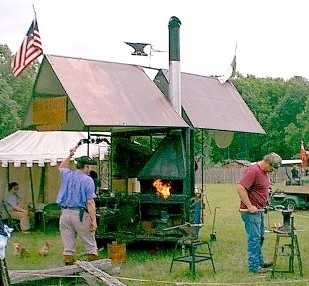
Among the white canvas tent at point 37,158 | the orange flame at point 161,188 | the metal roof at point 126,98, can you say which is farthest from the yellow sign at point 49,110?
the white canvas tent at point 37,158

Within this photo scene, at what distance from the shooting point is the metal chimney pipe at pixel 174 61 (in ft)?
36.9

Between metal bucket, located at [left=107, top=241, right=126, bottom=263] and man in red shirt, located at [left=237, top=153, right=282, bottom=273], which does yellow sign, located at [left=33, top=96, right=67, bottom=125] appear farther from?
man in red shirt, located at [left=237, top=153, right=282, bottom=273]

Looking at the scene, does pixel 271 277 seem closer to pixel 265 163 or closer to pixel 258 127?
pixel 265 163

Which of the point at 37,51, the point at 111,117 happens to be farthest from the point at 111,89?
the point at 37,51

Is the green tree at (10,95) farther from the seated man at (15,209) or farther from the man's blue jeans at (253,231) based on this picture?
the man's blue jeans at (253,231)

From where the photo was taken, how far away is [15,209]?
1455cm

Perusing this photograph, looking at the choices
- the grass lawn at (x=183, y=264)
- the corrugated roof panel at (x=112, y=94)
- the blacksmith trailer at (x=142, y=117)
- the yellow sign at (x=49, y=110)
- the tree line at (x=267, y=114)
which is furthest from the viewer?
the tree line at (x=267, y=114)

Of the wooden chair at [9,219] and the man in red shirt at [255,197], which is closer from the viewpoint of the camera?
the man in red shirt at [255,197]

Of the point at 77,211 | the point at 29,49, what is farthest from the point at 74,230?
the point at 29,49

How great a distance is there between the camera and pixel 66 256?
8711mm

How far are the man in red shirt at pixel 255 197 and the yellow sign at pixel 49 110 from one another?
145 inches

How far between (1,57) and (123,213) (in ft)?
124

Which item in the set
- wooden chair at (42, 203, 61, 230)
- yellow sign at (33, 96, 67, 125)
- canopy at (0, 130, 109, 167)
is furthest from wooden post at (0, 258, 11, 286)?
wooden chair at (42, 203, 61, 230)

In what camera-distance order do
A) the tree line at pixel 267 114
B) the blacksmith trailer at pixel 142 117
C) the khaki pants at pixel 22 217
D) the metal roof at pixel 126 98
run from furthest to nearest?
1. the tree line at pixel 267 114
2. the khaki pants at pixel 22 217
3. the blacksmith trailer at pixel 142 117
4. the metal roof at pixel 126 98
